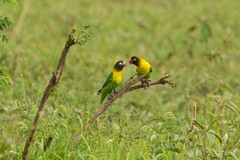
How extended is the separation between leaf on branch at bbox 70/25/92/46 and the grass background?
5 centimetres

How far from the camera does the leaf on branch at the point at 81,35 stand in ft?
12.6

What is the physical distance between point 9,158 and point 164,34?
18.6 ft

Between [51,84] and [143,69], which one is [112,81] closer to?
[143,69]

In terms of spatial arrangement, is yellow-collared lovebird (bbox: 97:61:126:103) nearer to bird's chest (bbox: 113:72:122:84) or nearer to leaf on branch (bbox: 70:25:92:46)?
bird's chest (bbox: 113:72:122:84)

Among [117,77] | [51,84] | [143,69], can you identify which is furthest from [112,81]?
[51,84]

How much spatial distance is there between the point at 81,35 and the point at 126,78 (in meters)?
3.67

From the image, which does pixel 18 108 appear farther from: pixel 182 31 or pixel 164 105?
pixel 182 31

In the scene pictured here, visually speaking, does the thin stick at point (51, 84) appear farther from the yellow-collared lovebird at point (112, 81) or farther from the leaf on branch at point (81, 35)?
the yellow-collared lovebird at point (112, 81)

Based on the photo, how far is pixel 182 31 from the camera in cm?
971

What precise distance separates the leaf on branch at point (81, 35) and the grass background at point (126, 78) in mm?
51

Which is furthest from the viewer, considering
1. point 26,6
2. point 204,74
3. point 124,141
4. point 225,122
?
point 26,6

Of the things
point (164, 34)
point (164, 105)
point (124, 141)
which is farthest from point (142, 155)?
point (164, 34)

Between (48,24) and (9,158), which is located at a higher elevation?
(48,24)

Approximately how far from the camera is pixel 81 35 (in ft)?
12.8
